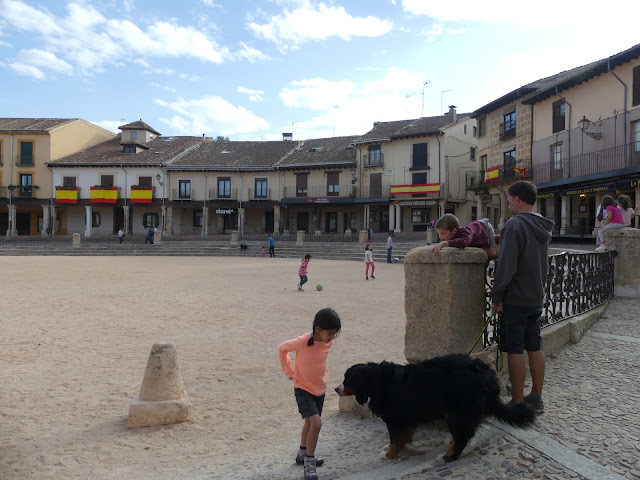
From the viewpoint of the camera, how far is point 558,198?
2577 centimetres

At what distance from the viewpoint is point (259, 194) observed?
142 ft

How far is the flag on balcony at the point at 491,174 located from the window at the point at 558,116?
16.6 feet

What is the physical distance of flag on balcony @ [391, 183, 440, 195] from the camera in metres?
36.9

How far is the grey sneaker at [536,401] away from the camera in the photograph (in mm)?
3598

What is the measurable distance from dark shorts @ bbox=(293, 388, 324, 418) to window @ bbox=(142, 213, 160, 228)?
4389 cm

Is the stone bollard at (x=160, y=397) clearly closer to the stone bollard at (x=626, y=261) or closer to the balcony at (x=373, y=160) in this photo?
the stone bollard at (x=626, y=261)

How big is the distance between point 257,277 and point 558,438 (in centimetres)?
1538

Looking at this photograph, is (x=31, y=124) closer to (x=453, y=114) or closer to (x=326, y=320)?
(x=453, y=114)

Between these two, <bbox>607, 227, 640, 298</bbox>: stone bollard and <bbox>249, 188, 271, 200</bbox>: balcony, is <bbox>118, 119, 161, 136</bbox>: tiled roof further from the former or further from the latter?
<bbox>607, 227, 640, 298</bbox>: stone bollard

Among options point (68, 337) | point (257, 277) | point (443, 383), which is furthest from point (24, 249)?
point (443, 383)

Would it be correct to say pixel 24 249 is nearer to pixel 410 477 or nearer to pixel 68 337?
pixel 68 337

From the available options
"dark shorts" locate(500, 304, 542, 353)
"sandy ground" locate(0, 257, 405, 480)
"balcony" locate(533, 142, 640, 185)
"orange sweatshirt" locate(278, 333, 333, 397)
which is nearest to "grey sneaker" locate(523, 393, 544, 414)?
"dark shorts" locate(500, 304, 542, 353)

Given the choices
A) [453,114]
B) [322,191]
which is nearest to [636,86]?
[453,114]

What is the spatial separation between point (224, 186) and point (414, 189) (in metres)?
17.5
